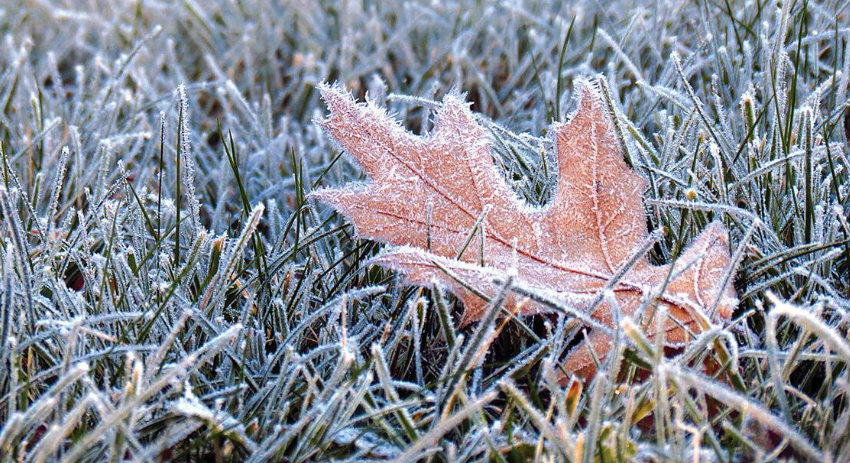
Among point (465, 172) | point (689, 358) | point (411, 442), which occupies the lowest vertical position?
point (411, 442)

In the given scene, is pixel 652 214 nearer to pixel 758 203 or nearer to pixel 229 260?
pixel 758 203

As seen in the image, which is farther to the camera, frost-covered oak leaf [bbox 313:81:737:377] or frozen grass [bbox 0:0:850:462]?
frost-covered oak leaf [bbox 313:81:737:377]

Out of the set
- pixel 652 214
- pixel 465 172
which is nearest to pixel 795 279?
pixel 652 214

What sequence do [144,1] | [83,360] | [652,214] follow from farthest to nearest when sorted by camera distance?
1. [144,1]
2. [652,214]
3. [83,360]

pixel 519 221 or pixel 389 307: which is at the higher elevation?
pixel 519 221

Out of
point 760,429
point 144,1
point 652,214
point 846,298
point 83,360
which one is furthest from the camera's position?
point 144,1
